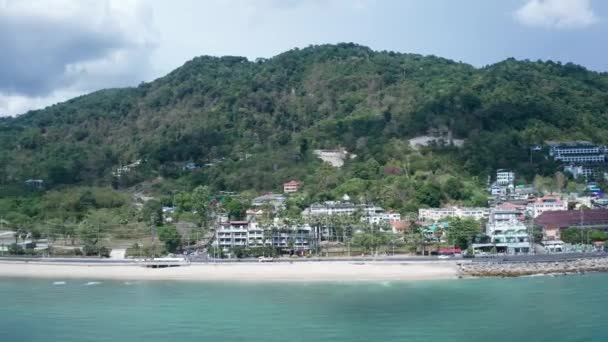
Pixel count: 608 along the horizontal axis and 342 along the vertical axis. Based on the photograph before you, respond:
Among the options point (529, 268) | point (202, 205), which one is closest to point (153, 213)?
point (202, 205)

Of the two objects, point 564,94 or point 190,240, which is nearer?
point 190,240

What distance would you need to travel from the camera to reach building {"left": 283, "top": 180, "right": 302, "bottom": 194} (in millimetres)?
62469

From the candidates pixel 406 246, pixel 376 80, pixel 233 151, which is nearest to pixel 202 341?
pixel 406 246

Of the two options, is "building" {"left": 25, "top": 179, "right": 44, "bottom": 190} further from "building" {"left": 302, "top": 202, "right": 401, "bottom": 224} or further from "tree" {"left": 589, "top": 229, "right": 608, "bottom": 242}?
"tree" {"left": 589, "top": 229, "right": 608, "bottom": 242}

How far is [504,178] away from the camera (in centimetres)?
6097

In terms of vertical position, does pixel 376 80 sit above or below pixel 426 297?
above

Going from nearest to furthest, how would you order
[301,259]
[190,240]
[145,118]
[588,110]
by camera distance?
[301,259], [190,240], [588,110], [145,118]

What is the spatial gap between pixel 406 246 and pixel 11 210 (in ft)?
107

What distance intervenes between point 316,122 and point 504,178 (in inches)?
1122

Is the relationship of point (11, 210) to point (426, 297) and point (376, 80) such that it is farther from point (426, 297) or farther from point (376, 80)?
point (376, 80)

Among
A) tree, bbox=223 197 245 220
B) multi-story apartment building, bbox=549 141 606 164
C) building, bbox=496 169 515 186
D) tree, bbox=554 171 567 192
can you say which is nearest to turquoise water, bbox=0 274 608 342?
tree, bbox=223 197 245 220

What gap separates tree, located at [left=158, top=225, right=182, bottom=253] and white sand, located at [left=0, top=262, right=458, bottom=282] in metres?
4.29

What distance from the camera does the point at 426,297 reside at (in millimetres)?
31359

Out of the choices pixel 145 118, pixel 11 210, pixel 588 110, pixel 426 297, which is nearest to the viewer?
pixel 426 297
